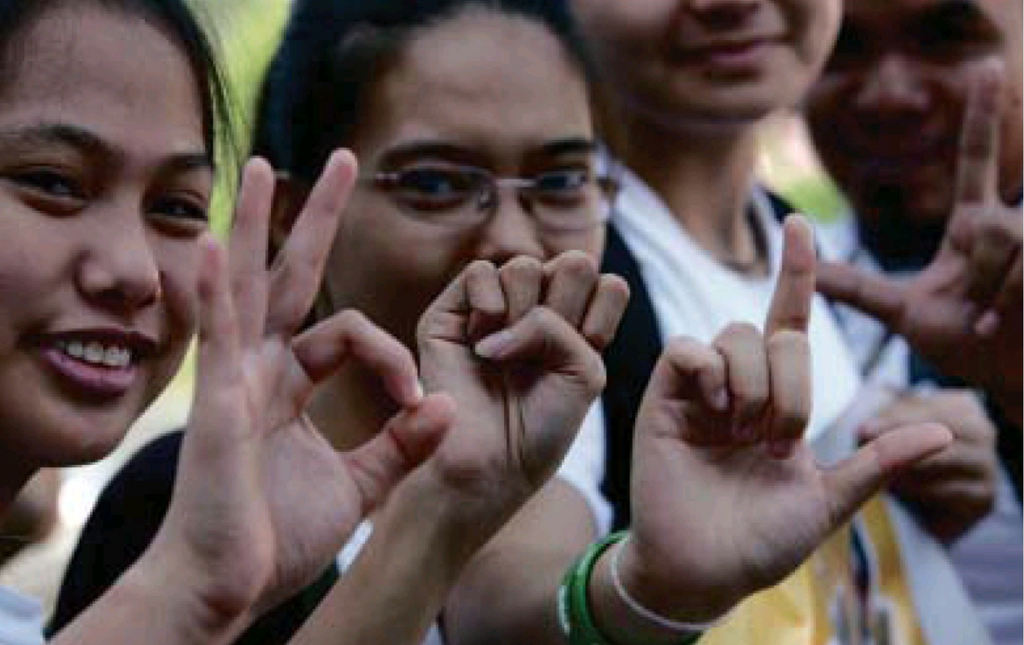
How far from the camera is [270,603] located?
1.54 m

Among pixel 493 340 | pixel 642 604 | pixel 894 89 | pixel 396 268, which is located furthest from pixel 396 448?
pixel 894 89

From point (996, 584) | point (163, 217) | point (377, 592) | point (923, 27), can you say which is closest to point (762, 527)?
point (377, 592)

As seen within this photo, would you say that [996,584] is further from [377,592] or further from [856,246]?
[377,592]

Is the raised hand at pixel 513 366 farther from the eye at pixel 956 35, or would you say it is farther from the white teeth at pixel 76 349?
the eye at pixel 956 35

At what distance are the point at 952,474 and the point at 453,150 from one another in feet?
2.32

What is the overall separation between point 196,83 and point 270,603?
1.63 ft

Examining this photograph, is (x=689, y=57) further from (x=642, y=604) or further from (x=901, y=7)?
(x=642, y=604)

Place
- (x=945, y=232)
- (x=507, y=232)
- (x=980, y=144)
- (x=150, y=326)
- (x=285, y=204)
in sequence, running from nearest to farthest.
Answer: (x=150, y=326)
(x=507, y=232)
(x=285, y=204)
(x=980, y=144)
(x=945, y=232)

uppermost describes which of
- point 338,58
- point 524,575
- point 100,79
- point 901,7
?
point 100,79

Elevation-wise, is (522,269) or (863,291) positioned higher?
(522,269)

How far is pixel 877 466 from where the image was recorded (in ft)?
5.63

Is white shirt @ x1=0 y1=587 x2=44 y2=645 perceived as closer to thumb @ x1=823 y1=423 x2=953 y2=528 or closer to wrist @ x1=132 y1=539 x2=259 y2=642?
wrist @ x1=132 y1=539 x2=259 y2=642

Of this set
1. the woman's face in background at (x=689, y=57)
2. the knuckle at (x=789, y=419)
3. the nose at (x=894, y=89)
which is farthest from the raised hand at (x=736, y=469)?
the nose at (x=894, y=89)

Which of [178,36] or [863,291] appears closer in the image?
[178,36]
